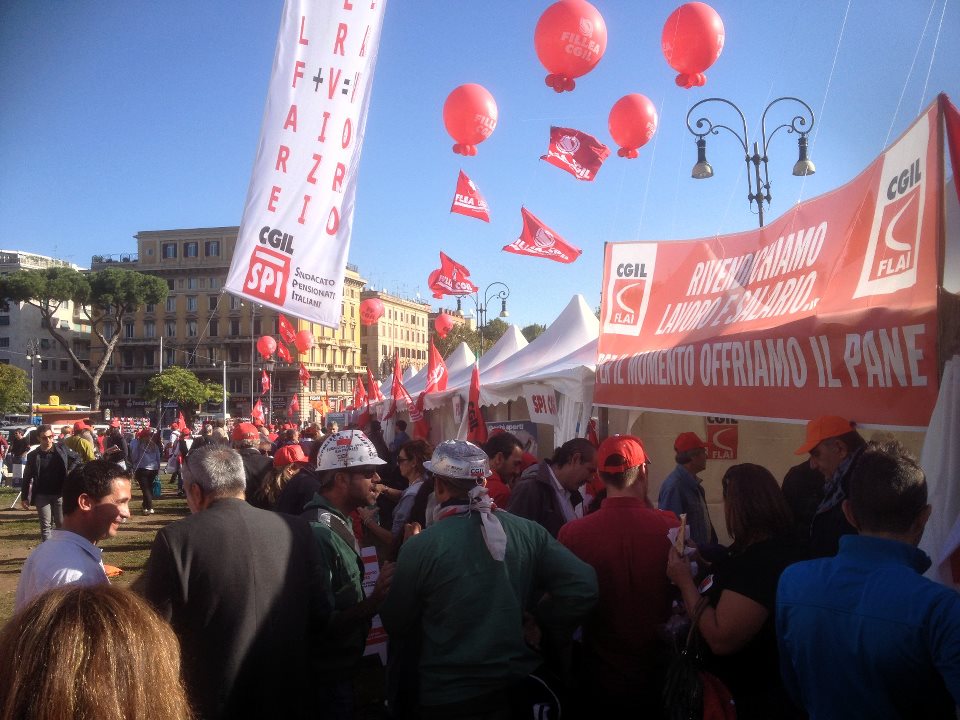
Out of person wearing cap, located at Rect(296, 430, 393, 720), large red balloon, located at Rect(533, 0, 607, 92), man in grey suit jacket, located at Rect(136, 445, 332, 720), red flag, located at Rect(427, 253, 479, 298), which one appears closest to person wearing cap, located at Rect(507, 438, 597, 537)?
person wearing cap, located at Rect(296, 430, 393, 720)

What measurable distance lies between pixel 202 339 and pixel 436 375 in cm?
7491

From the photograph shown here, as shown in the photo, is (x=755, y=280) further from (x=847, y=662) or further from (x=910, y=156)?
(x=847, y=662)

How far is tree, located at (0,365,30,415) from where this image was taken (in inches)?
2254

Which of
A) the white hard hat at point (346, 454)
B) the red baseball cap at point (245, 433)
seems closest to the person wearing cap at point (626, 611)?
the white hard hat at point (346, 454)

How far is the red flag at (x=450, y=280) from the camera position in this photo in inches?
Answer: 729

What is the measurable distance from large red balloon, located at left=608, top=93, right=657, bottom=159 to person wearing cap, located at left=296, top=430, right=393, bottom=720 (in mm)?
7163

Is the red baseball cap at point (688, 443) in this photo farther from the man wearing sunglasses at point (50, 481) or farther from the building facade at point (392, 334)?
the building facade at point (392, 334)

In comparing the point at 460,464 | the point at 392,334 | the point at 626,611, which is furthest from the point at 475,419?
the point at 392,334

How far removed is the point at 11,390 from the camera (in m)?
57.7

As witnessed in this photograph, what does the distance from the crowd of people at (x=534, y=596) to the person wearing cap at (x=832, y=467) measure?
0.09 ft

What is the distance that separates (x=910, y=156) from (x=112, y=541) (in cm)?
1286

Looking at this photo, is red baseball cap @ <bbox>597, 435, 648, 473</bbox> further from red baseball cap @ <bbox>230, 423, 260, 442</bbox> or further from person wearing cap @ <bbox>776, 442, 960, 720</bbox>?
red baseball cap @ <bbox>230, 423, 260, 442</bbox>

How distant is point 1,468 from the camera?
2247 cm

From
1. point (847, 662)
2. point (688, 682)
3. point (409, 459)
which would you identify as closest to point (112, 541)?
point (409, 459)
